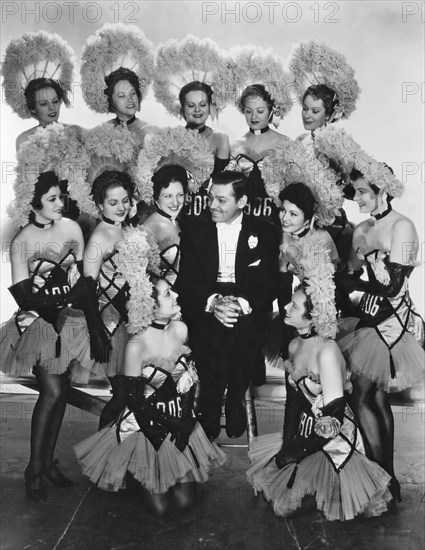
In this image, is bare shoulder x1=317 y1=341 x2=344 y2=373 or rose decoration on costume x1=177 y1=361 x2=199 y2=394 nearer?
bare shoulder x1=317 y1=341 x2=344 y2=373

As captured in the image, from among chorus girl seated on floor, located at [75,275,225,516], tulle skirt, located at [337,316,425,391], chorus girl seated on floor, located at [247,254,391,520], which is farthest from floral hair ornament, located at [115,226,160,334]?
tulle skirt, located at [337,316,425,391]

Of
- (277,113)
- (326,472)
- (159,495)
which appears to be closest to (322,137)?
(277,113)

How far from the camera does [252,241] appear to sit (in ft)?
10.3

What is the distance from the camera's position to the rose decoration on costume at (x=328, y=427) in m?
2.84

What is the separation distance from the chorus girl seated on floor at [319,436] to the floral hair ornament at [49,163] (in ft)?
3.69

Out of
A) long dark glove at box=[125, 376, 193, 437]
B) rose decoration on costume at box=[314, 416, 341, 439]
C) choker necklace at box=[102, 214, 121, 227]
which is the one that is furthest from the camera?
choker necklace at box=[102, 214, 121, 227]

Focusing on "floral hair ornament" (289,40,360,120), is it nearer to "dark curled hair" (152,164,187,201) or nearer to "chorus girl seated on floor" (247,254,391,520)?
"dark curled hair" (152,164,187,201)

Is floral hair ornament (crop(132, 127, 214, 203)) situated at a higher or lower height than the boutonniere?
higher

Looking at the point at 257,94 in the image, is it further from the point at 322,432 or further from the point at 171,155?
the point at 322,432

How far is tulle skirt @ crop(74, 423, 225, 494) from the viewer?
292 centimetres

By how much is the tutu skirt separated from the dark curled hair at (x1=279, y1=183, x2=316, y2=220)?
1.16 meters

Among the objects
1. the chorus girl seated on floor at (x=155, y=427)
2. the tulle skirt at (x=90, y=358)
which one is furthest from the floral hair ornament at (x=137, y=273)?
the tulle skirt at (x=90, y=358)

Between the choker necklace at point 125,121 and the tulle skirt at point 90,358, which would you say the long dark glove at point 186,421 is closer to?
the tulle skirt at point 90,358

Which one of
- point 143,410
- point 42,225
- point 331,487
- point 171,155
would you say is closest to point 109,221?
point 42,225
